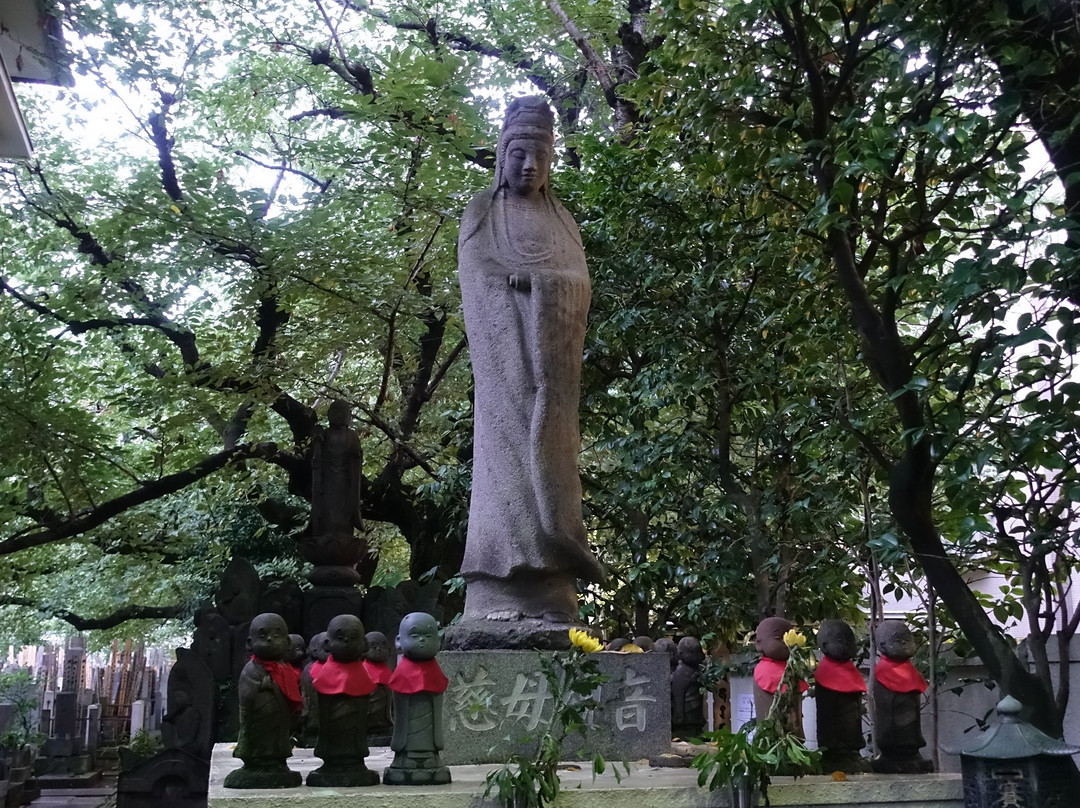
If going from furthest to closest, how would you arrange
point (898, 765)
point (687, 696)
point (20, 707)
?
point (20, 707) → point (687, 696) → point (898, 765)

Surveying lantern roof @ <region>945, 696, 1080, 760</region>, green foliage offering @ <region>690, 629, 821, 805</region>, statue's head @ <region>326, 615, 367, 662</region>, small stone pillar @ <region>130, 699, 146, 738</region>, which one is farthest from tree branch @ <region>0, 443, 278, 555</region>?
small stone pillar @ <region>130, 699, 146, 738</region>

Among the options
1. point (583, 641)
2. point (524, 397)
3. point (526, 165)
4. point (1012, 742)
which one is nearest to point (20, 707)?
point (524, 397)

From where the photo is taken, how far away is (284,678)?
3.87 meters

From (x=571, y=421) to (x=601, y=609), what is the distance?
12.3 ft

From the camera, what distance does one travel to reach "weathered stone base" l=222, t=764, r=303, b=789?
3.51m

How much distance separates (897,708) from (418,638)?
1.93 m

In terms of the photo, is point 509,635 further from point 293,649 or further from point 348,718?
point 348,718

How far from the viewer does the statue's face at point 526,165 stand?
5.32m

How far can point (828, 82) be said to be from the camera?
5133mm

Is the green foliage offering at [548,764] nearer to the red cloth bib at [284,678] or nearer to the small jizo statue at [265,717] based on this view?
the small jizo statue at [265,717]

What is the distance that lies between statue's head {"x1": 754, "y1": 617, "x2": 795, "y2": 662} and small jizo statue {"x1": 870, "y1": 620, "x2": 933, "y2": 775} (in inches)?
14.6

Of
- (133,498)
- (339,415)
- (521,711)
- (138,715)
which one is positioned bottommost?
(138,715)

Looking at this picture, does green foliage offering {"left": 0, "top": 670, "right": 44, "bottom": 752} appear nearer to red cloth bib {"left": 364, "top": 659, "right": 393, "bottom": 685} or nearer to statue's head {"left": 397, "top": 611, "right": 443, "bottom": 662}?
red cloth bib {"left": 364, "top": 659, "right": 393, "bottom": 685}

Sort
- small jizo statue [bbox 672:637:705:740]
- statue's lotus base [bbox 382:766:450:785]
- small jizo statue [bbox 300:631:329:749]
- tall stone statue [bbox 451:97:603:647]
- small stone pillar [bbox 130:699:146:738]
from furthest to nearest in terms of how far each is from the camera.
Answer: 1. small stone pillar [bbox 130:699:146:738]
2. small jizo statue [bbox 672:637:705:740]
3. tall stone statue [bbox 451:97:603:647]
4. small jizo statue [bbox 300:631:329:749]
5. statue's lotus base [bbox 382:766:450:785]
